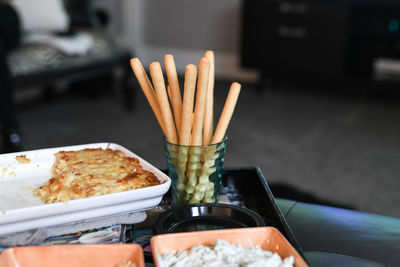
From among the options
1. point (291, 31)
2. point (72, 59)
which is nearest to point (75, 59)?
point (72, 59)

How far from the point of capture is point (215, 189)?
2.24 feet

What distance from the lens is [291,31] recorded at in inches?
127

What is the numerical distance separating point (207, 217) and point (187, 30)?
142 inches

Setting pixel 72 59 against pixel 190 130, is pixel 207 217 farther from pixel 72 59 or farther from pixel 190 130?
pixel 72 59

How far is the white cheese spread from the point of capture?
0.47m

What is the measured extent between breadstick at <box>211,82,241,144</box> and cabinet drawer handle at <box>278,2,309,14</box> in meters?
2.70

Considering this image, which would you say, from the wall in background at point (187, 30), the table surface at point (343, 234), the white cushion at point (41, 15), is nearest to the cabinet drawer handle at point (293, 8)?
the wall in background at point (187, 30)

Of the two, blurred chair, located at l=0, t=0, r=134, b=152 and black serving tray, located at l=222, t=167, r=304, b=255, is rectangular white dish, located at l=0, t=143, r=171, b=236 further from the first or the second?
blurred chair, located at l=0, t=0, r=134, b=152

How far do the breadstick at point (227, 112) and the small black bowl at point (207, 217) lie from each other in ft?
0.33

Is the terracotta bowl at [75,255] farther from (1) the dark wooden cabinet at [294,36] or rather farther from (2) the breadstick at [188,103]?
(1) the dark wooden cabinet at [294,36]

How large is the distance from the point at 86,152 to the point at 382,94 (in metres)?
3.01

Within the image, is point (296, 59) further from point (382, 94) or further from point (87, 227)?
point (87, 227)

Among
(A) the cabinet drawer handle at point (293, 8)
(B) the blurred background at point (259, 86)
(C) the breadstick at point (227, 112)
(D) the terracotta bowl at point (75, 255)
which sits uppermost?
(A) the cabinet drawer handle at point (293, 8)

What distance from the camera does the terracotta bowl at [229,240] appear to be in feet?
1.65
